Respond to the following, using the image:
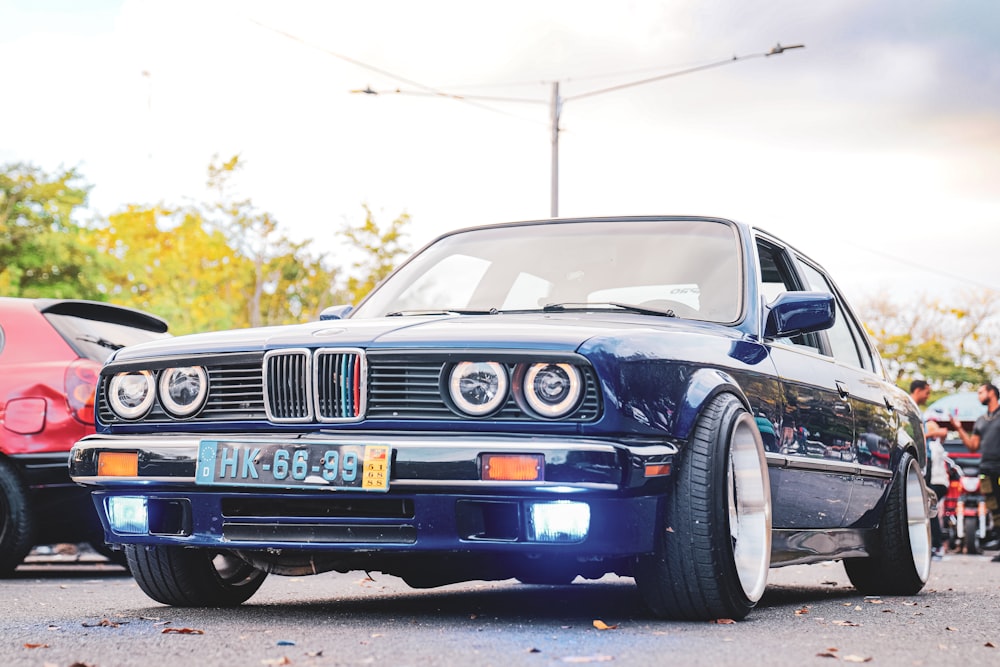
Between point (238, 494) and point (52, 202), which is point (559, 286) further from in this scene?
point (52, 202)

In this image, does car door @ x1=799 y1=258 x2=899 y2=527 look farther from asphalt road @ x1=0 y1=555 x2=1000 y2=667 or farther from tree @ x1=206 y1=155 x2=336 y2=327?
tree @ x1=206 y1=155 x2=336 y2=327

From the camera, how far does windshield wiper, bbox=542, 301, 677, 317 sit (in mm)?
5438

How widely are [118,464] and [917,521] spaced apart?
4473 millimetres

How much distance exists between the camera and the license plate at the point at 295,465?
4.43 m

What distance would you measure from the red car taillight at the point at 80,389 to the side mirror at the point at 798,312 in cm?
423

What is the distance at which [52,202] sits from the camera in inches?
1211

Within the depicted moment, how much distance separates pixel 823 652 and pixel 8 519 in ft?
17.7

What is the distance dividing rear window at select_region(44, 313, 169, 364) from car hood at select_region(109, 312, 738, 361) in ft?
10.6

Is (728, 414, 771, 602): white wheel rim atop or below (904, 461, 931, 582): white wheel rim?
atop

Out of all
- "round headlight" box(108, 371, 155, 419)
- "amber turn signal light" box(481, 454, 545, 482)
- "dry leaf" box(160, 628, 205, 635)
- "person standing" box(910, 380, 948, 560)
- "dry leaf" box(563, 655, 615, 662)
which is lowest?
"person standing" box(910, 380, 948, 560)

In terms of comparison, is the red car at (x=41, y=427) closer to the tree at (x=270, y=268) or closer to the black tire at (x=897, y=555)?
the black tire at (x=897, y=555)

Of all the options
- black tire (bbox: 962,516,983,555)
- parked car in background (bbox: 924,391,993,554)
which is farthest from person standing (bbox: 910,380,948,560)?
black tire (bbox: 962,516,983,555)

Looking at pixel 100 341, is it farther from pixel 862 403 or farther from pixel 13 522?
pixel 862 403

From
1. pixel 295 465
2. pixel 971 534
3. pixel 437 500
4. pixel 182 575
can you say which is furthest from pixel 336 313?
pixel 971 534
